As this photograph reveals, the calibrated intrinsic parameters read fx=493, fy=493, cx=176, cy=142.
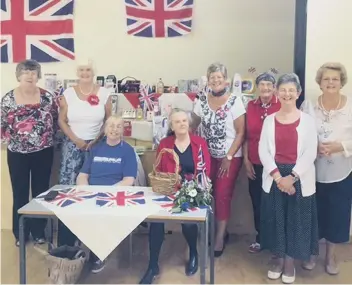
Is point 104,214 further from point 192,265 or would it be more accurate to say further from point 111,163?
point 192,265

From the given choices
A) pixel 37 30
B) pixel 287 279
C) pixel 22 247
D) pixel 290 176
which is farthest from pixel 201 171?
pixel 37 30

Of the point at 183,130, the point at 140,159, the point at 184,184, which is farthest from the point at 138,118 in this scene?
the point at 184,184

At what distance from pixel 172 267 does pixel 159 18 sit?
2.33m

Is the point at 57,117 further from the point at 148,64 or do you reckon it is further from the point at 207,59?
the point at 207,59

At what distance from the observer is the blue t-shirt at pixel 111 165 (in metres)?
3.26

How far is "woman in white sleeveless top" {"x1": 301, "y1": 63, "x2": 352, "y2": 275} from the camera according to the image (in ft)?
9.89

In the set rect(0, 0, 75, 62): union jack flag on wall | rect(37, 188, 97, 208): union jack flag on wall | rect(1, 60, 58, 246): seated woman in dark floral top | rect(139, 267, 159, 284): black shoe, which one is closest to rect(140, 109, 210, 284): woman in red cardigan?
rect(139, 267, 159, 284): black shoe

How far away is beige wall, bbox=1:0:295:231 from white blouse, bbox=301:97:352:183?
4.82 feet

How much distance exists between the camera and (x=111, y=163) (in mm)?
3266

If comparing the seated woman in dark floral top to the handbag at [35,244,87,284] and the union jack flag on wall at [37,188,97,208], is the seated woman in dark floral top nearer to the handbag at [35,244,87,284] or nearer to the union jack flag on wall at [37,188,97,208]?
the union jack flag on wall at [37,188,97,208]

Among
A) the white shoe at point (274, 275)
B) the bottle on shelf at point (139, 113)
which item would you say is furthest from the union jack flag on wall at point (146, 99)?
the white shoe at point (274, 275)

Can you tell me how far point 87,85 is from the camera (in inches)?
140

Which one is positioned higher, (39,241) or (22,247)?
(22,247)

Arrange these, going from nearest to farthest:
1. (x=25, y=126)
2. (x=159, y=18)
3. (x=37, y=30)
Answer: (x=25, y=126) < (x=159, y=18) < (x=37, y=30)
